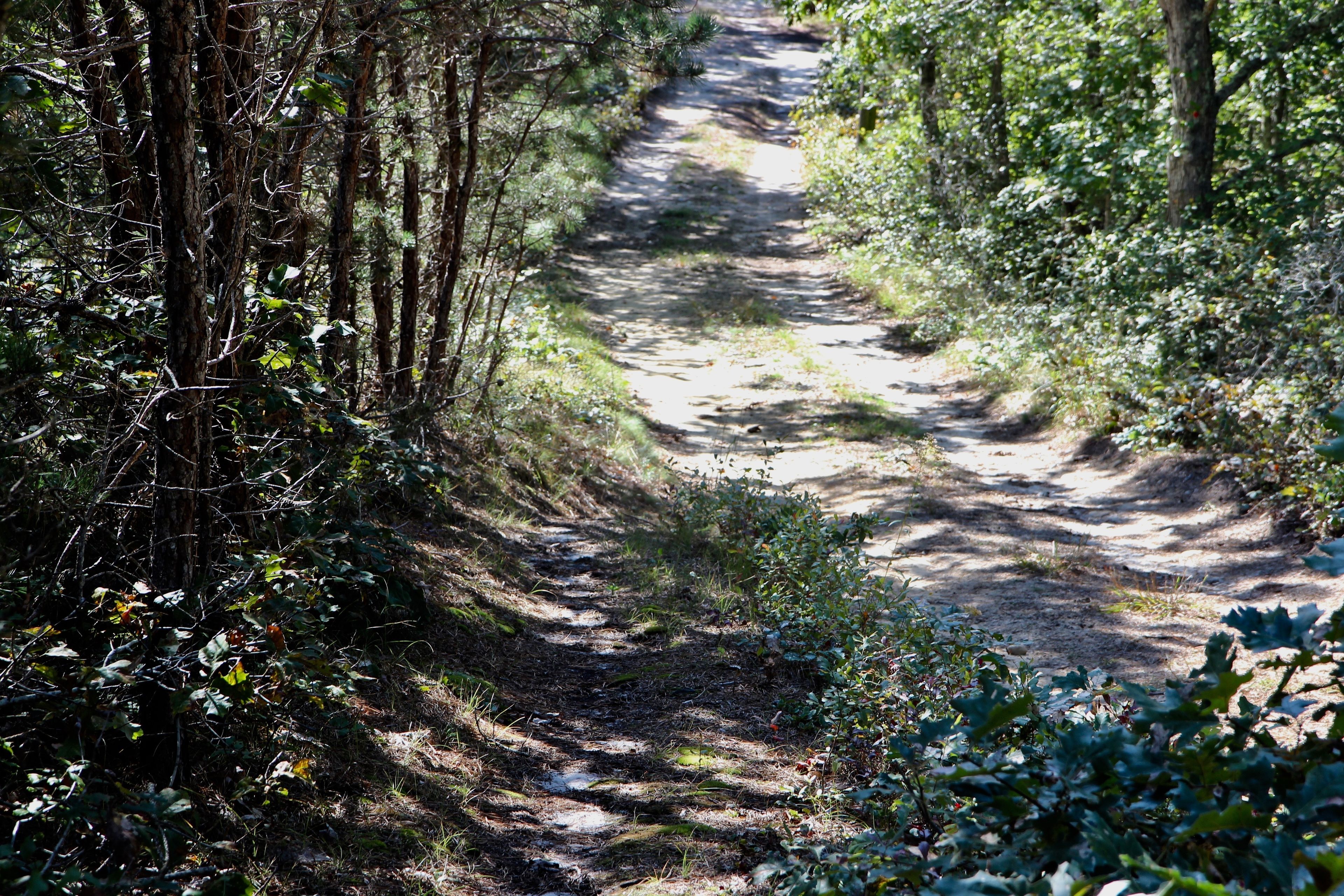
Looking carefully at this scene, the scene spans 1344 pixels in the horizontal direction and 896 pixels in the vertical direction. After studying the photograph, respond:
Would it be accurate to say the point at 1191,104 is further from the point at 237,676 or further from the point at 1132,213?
the point at 237,676

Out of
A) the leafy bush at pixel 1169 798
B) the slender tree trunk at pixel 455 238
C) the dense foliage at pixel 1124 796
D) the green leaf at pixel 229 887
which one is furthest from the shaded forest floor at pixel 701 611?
the leafy bush at pixel 1169 798

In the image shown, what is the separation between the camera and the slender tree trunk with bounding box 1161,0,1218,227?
9.08 metres

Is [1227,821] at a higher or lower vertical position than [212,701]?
higher

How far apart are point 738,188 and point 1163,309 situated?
16.0m

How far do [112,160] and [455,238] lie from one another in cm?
322

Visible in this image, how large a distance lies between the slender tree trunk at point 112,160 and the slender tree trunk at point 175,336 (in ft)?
1.21

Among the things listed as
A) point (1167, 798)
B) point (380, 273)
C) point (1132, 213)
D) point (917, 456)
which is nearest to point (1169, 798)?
point (1167, 798)

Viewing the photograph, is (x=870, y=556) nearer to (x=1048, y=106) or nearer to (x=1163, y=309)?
(x=1163, y=309)

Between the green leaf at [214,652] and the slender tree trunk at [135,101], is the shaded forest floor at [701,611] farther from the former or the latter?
the slender tree trunk at [135,101]

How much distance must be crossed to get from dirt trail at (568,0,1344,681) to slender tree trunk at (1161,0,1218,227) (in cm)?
276

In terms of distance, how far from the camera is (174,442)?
271cm

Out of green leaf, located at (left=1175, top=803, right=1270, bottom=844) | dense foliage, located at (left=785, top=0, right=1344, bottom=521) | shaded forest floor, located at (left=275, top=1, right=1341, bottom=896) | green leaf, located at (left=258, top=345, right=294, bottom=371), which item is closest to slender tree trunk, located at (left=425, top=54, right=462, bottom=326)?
shaded forest floor, located at (left=275, top=1, right=1341, bottom=896)

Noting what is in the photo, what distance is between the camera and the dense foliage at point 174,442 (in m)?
2.31

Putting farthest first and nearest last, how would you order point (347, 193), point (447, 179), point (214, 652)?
point (447, 179)
point (347, 193)
point (214, 652)
